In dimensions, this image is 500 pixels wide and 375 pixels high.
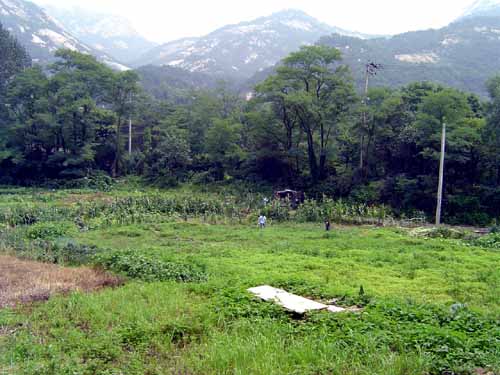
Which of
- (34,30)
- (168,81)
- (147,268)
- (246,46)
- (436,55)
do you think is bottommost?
(147,268)

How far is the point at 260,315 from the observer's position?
8.27 m

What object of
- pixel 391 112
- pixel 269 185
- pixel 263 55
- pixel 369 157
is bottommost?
pixel 269 185

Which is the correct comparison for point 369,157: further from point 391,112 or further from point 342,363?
point 342,363

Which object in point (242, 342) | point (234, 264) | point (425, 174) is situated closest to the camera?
point (242, 342)

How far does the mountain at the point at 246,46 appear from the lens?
140875mm

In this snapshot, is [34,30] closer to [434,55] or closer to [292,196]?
[434,55]

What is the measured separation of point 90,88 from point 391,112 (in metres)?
25.5

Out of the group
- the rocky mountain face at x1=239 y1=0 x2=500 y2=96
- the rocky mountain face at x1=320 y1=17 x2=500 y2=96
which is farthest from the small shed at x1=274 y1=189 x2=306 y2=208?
the rocky mountain face at x1=320 y1=17 x2=500 y2=96

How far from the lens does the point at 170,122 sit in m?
42.7

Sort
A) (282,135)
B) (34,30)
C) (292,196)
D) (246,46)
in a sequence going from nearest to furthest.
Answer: (292,196), (282,135), (34,30), (246,46)

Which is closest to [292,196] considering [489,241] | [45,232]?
[489,241]

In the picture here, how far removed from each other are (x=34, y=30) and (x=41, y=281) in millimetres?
121134

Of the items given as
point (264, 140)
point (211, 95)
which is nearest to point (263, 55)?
point (211, 95)

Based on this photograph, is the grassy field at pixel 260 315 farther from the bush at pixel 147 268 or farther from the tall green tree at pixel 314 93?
the tall green tree at pixel 314 93
